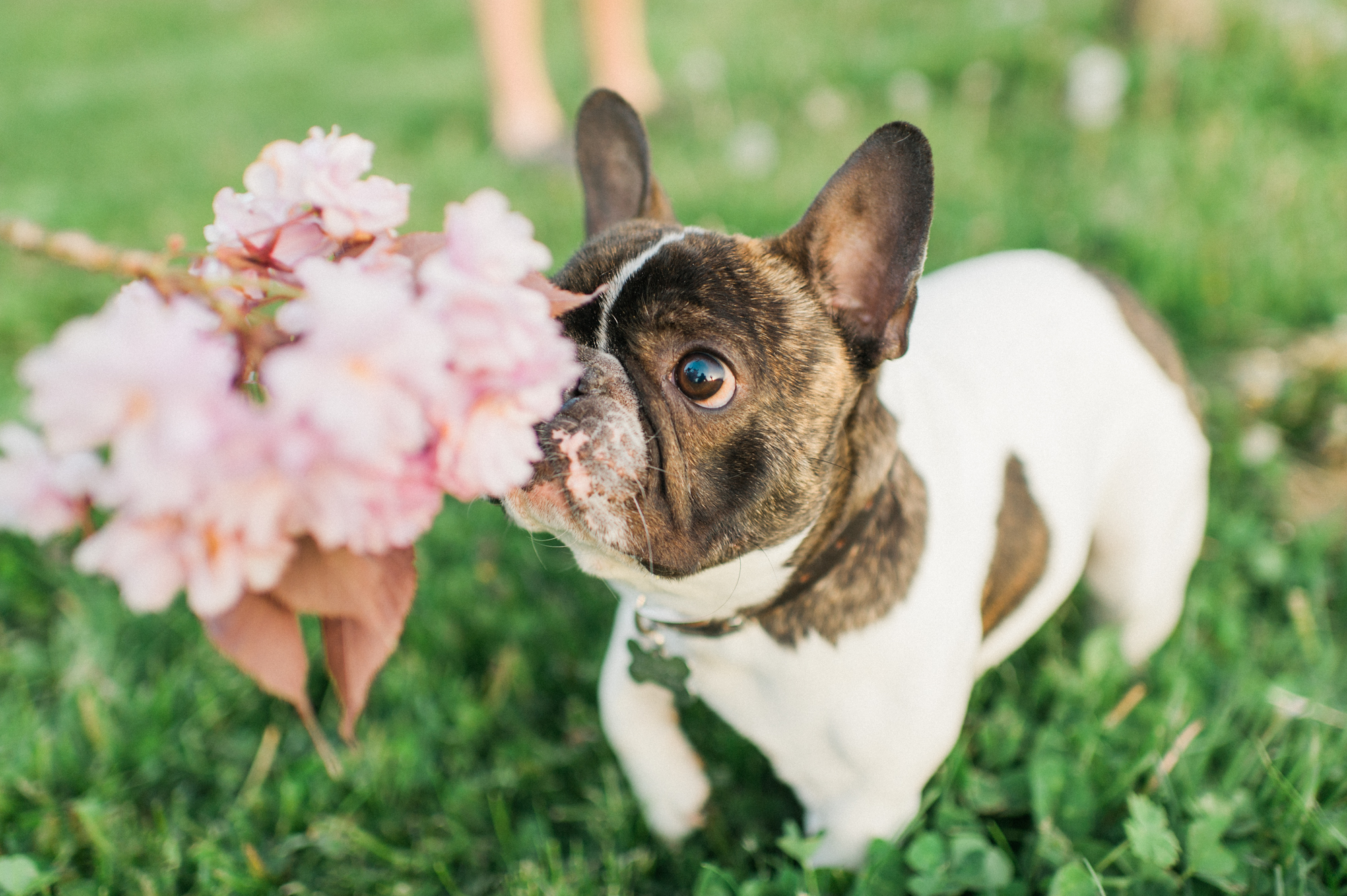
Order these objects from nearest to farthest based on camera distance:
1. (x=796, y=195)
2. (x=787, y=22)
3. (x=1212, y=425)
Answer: (x=1212, y=425) < (x=796, y=195) < (x=787, y=22)

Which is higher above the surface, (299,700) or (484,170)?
(484,170)

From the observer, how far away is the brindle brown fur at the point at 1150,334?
86.0 inches

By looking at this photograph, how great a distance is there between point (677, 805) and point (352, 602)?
1223mm

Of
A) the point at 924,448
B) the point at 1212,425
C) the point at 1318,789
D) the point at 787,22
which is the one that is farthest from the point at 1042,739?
the point at 787,22

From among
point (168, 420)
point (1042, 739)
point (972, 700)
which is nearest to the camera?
point (168, 420)

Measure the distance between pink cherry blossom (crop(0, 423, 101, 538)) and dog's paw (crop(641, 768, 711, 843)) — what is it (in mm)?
1312

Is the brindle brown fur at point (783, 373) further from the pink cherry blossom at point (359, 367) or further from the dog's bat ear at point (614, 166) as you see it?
the pink cherry blossom at point (359, 367)

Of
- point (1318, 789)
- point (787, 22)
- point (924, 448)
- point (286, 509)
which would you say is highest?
point (787, 22)

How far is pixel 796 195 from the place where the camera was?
4.13 meters

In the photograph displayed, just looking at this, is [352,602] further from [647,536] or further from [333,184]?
[647,536]

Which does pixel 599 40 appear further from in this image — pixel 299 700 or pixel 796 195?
pixel 299 700

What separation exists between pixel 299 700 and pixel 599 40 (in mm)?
5335

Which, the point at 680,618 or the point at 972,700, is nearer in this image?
the point at 680,618

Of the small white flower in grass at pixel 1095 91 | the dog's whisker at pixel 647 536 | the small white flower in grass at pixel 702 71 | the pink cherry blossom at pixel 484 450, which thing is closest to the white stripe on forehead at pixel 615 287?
the dog's whisker at pixel 647 536
